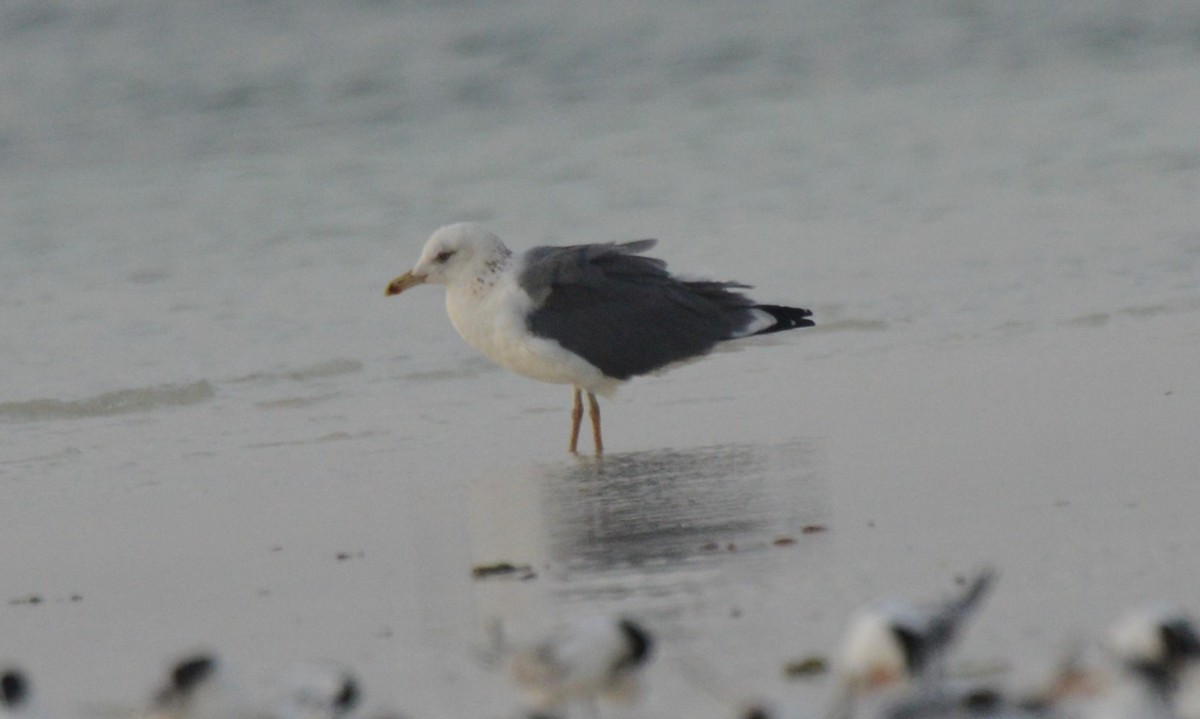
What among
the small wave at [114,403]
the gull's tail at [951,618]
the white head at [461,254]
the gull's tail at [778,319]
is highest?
the white head at [461,254]

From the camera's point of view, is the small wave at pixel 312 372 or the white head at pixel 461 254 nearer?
the white head at pixel 461 254

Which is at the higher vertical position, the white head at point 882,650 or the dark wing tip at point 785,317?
the dark wing tip at point 785,317

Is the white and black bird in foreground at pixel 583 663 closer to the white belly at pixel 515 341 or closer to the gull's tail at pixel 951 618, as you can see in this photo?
the gull's tail at pixel 951 618

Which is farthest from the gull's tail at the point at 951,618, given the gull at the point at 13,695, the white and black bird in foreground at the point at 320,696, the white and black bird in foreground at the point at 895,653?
the gull at the point at 13,695

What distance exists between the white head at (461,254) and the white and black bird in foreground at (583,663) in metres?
3.93

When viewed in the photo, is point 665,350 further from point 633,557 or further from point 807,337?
point 633,557

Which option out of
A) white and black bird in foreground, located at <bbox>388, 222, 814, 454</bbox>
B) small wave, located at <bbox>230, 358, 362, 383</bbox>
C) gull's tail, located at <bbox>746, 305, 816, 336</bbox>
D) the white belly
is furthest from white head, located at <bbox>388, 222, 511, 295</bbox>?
small wave, located at <bbox>230, 358, 362, 383</bbox>

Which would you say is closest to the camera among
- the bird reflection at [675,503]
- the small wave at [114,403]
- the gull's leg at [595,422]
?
the bird reflection at [675,503]

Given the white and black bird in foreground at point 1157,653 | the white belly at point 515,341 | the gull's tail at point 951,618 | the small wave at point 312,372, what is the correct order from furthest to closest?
the small wave at point 312,372, the white belly at point 515,341, the gull's tail at point 951,618, the white and black bird in foreground at point 1157,653

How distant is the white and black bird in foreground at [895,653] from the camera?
12.4ft

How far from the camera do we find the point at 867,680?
381 centimetres

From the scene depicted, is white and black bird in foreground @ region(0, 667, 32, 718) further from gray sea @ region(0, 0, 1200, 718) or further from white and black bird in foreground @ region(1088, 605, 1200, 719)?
white and black bird in foreground @ region(1088, 605, 1200, 719)

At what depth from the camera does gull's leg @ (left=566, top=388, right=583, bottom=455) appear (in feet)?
25.0

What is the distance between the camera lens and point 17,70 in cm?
2025
